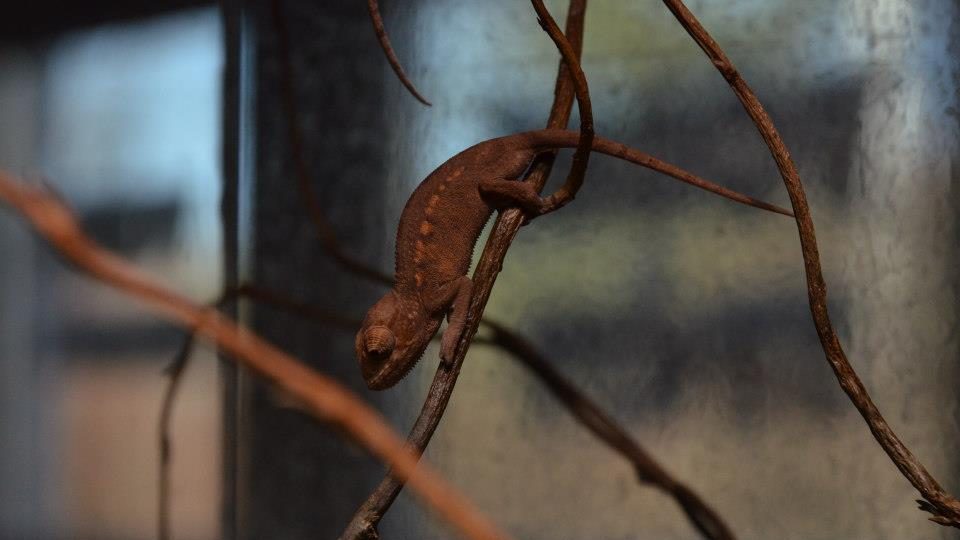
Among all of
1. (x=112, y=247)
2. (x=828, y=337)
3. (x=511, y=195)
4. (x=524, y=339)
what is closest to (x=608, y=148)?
(x=511, y=195)

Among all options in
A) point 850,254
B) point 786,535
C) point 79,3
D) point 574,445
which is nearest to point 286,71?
point 79,3

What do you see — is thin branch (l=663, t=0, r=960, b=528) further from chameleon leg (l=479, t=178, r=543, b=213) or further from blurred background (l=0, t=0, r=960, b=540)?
blurred background (l=0, t=0, r=960, b=540)

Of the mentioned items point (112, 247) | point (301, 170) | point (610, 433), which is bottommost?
point (610, 433)

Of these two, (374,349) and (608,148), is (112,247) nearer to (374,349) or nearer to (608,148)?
(374,349)

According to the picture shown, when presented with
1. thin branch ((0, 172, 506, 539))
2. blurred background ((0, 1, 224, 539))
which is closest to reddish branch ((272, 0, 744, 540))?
blurred background ((0, 1, 224, 539))

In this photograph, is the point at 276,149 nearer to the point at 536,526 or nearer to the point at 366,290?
the point at 366,290

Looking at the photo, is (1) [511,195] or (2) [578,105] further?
(1) [511,195]

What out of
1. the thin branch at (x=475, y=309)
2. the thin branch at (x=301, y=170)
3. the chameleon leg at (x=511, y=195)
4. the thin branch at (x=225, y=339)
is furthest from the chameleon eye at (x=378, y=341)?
the thin branch at (x=225, y=339)
